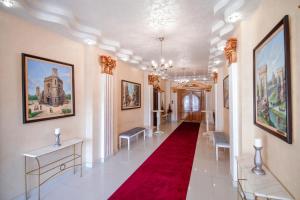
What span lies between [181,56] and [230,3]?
3.47 meters

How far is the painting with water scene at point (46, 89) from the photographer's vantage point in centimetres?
269

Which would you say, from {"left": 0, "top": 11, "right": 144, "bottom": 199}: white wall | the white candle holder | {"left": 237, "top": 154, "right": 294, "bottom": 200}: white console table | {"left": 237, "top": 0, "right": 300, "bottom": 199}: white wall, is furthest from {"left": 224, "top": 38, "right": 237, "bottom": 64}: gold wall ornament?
{"left": 0, "top": 11, "right": 144, "bottom": 199}: white wall

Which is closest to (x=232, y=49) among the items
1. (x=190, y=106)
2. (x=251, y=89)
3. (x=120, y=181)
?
(x=251, y=89)

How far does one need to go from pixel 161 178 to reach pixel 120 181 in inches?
32.7

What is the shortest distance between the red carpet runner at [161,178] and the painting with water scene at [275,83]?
6.01 ft

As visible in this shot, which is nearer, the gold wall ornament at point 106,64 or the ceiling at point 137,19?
the ceiling at point 137,19

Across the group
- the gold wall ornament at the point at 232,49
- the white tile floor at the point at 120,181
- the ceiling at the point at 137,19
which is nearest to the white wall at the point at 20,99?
the ceiling at the point at 137,19

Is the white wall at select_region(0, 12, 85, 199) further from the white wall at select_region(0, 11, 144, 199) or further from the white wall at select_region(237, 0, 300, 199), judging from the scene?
the white wall at select_region(237, 0, 300, 199)

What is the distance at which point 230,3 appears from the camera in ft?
7.80

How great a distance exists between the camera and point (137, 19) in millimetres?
3045

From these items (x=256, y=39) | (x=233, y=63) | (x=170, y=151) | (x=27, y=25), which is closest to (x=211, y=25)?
(x=233, y=63)

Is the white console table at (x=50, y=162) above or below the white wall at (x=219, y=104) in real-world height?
below

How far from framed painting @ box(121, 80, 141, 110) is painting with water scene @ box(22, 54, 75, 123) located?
7.70ft

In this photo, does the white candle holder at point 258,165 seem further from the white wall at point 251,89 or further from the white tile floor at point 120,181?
the white tile floor at point 120,181
